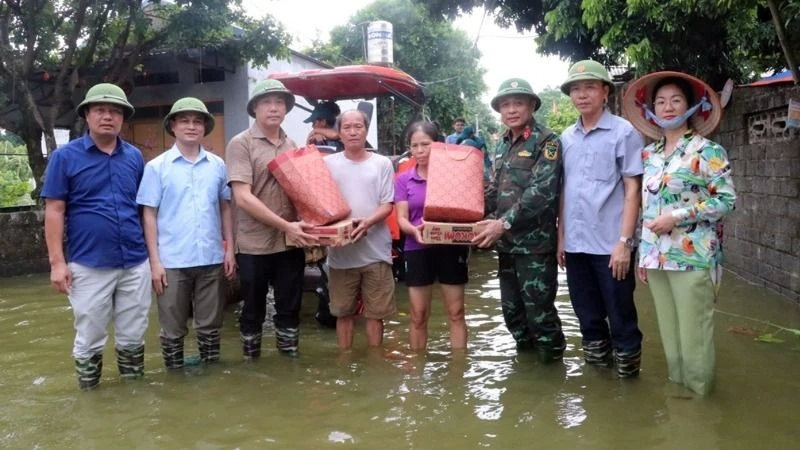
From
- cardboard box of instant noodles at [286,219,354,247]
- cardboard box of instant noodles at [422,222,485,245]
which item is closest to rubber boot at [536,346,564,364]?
cardboard box of instant noodles at [422,222,485,245]

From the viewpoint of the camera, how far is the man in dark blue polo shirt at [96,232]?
3.76 meters

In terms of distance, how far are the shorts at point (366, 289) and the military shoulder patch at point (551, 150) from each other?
50.3 inches

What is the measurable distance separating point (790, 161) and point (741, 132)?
4.18ft

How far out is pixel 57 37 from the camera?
450 inches

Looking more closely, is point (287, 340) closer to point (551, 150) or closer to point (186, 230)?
point (186, 230)

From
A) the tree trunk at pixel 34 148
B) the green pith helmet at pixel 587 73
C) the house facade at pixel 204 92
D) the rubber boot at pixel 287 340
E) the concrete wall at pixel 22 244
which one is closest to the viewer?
the green pith helmet at pixel 587 73

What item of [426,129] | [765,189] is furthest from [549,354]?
[765,189]

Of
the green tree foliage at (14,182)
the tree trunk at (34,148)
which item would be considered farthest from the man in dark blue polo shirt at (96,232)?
the green tree foliage at (14,182)

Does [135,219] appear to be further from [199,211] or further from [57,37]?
[57,37]

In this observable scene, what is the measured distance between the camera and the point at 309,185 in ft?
13.6

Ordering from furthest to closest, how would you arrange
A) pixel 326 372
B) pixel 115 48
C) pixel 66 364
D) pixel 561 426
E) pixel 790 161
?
pixel 115 48 → pixel 790 161 → pixel 66 364 → pixel 326 372 → pixel 561 426

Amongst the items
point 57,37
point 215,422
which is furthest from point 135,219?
point 57,37

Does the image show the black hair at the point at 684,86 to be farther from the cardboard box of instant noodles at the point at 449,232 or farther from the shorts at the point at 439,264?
the shorts at the point at 439,264

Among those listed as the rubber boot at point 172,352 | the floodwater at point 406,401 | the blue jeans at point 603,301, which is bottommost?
the floodwater at point 406,401
